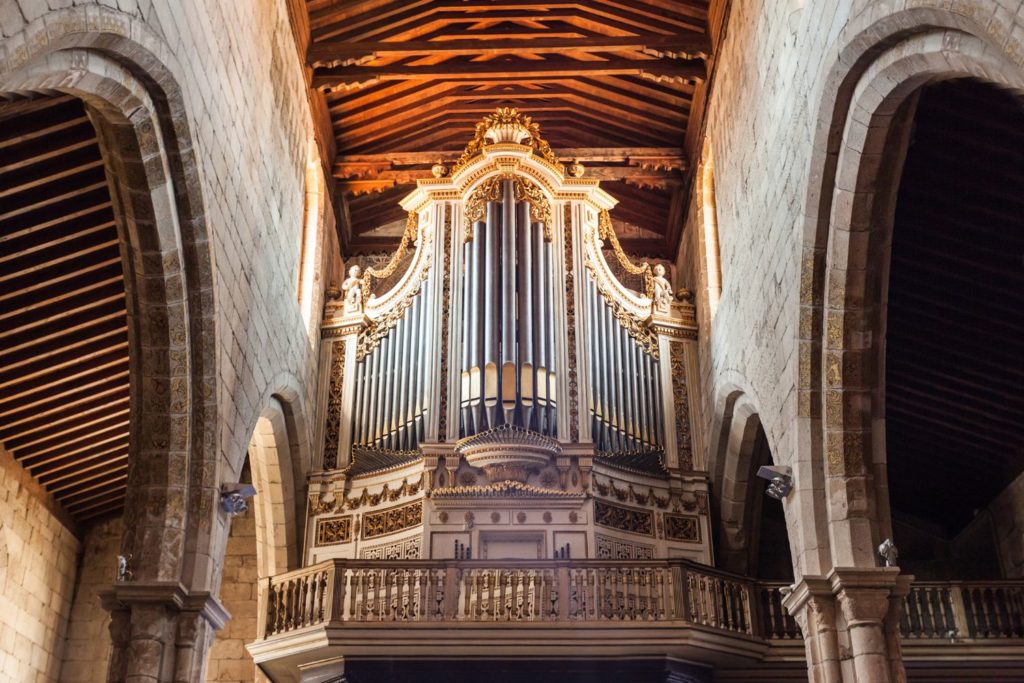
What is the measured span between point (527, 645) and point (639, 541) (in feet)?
8.05

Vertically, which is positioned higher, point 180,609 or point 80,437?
point 80,437

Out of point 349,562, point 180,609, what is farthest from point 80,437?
point 180,609

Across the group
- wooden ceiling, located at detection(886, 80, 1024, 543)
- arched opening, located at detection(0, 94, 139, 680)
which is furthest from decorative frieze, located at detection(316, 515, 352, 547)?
wooden ceiling, located at detection(886, 80, 1024, 543)

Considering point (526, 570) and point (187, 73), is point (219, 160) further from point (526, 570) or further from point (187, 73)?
point (526, 570)

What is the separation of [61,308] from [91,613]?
5.30 m

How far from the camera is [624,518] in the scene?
44.3 ft

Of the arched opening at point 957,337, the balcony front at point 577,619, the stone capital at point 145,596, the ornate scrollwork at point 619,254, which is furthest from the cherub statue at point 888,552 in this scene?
the ornate scrollwork at point 619,254

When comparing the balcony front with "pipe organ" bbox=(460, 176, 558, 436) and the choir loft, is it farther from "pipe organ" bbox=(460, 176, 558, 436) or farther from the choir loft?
"pipe organ" bbox=(460, 176, 558, 436)

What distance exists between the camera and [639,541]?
13484mm

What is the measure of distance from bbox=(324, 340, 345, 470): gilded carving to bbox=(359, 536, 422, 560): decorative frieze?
1.34 meters

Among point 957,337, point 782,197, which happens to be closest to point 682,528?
point 957,337

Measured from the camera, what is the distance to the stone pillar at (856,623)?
30.5 feet

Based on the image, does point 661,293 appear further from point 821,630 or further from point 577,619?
point 821,630

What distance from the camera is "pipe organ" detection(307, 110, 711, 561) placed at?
13250 millimetres
